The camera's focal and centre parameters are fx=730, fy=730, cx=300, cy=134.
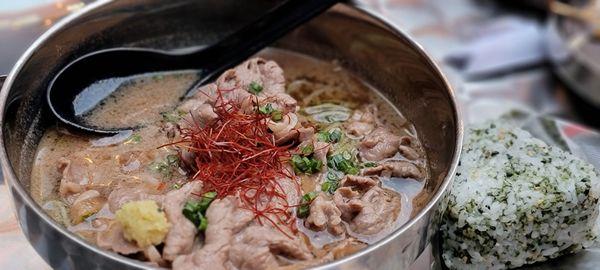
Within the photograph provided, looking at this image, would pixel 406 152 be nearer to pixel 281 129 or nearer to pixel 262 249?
pixel 281 129

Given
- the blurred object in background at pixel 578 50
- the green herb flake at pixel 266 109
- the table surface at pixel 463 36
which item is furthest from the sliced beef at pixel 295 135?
the blurred object in background at pixel 578 50

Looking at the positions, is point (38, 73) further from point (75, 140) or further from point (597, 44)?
point (597, 44)

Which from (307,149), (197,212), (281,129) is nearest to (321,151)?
(307,149)

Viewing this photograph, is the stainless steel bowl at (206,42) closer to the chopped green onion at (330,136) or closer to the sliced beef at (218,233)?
the sliced beef at (218,233)

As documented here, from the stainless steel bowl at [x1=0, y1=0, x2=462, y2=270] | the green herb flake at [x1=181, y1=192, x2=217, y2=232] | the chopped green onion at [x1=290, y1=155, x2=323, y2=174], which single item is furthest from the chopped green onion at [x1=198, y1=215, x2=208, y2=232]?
the chopped green onion at [x1=290, y1=155, x2=323, y2=174]

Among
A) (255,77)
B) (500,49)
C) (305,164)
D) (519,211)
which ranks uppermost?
(255,77)
